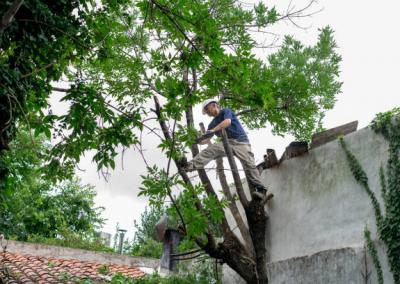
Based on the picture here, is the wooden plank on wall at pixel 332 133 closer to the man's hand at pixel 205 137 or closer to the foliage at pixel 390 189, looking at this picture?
the foliage at pixel 390 189

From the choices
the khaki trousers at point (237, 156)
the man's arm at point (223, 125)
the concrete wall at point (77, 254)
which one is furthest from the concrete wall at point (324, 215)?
the concrete wall at point (77, 254)

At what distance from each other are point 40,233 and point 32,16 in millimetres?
15878

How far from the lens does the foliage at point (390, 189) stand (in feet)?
16.3

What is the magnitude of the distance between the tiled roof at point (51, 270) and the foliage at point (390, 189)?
213 inches

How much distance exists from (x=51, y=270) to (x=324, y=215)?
5327mm

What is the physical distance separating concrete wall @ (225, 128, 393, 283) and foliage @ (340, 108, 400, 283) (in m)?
0.08

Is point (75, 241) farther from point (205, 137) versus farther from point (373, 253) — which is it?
point (373, 253)

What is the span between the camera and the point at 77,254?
1149 centimetres

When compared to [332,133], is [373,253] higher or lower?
lower

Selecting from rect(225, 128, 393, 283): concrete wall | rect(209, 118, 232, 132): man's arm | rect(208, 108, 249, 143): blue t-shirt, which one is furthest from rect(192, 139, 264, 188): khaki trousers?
rect(225, 128, 393, 283): concrete wall

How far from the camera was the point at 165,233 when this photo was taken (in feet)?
36.2

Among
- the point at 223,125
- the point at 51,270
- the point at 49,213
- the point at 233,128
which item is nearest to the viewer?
the point at 223,125

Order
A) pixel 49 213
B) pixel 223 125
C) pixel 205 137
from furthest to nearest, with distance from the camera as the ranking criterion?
1. pixel 49 213
2. pixel 205 137
3. pixel 223 125

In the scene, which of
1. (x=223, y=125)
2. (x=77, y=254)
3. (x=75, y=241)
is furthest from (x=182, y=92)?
Result: (x=75, y=241)
